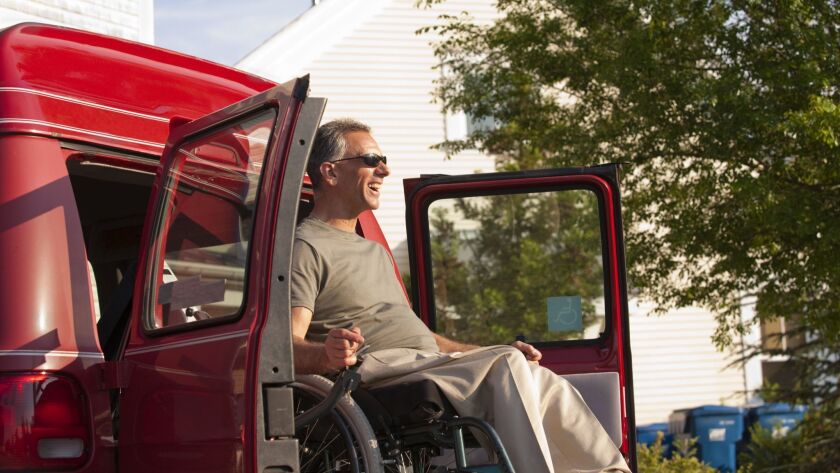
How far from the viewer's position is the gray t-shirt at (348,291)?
4586 millimetres

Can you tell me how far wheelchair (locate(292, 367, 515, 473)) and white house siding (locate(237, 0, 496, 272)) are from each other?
1396cm

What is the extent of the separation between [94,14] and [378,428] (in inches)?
318

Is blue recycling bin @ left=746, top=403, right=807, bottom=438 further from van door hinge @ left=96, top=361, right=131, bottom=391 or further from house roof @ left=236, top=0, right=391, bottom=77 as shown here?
van door hinge @ left=96, top=361, right=131, bottom=391

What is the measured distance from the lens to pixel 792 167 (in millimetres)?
10523

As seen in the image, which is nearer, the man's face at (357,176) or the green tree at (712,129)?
the man's face at (357,176)

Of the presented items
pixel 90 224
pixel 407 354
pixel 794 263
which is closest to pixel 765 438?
pixel 794 263

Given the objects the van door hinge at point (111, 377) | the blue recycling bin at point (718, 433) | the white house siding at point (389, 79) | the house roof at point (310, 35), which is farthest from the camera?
the white house siding at point (389, 79)

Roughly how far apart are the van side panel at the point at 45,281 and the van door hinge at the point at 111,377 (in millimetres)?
18

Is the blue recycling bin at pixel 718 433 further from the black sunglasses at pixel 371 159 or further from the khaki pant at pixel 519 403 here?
the khaki pant at pixel 519 403

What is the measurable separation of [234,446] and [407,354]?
2.77ft

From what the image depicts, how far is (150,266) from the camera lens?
4.36 m

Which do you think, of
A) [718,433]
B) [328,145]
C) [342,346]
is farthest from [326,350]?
[718,433]

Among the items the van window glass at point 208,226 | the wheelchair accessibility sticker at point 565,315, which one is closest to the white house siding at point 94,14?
the wheelchair accessibility sticker at point 565,315

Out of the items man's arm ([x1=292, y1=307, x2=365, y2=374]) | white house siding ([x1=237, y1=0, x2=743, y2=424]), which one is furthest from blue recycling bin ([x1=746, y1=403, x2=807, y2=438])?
man's arm ([x1=292, y1=307, x2=365, y2=374])
